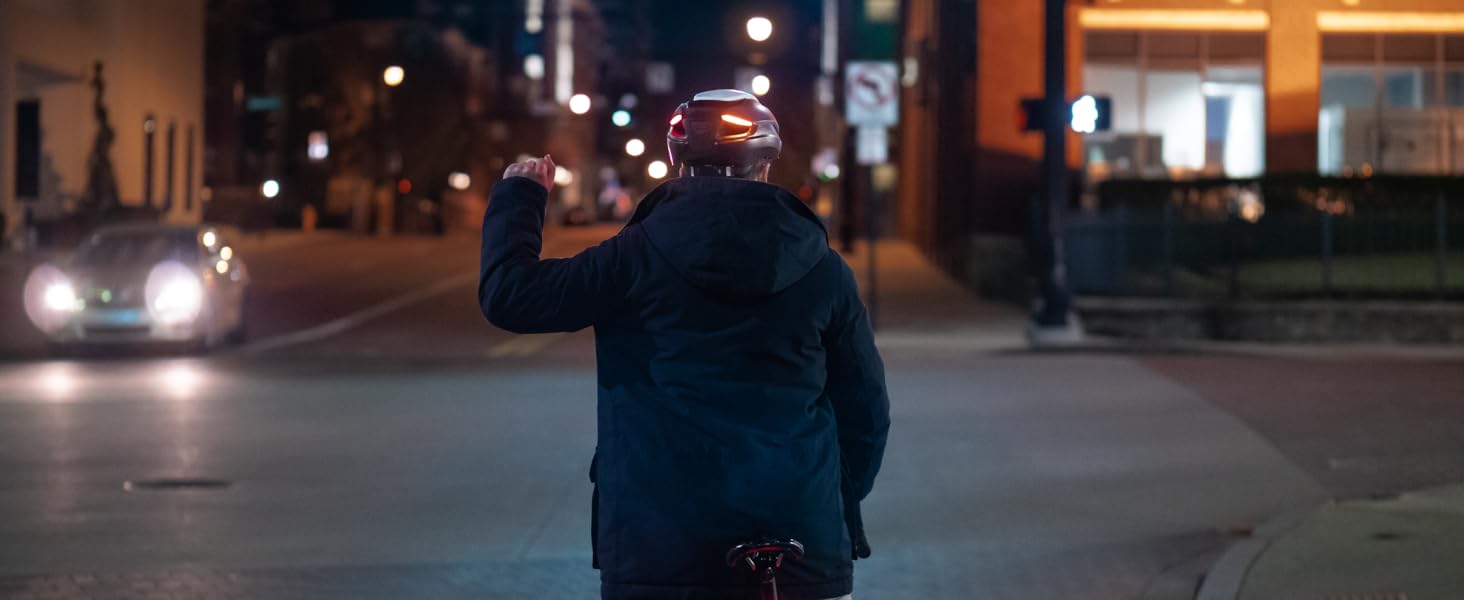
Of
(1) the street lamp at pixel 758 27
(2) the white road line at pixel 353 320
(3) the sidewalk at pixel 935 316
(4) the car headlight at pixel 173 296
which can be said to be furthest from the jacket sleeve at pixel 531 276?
(1) the street lamp at pixel 758 27

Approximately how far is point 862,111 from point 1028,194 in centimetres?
868

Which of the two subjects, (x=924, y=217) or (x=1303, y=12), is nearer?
(x=1303, y=12)

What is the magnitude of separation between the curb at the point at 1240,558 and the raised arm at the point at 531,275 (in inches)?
188

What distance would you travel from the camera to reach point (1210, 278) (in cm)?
2422

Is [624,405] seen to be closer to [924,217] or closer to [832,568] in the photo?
[832,568]

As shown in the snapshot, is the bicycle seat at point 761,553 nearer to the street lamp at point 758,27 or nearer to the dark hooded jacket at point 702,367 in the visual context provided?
the dark hooded jacket at point 702,367

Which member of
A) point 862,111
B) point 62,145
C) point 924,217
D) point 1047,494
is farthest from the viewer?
point 62,145

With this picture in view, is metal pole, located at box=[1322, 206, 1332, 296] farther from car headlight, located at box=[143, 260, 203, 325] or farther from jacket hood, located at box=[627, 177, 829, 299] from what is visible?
jacket hood, located at box=[627, 177, 829, 299]

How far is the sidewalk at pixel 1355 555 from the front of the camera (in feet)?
26.2

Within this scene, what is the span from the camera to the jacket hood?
3682 mm

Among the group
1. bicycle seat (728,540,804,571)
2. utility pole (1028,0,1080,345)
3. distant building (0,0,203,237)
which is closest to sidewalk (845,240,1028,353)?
utility pole (1028,0,1080,345)

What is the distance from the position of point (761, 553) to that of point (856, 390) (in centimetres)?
52

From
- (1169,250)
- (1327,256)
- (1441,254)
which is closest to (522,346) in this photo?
(1169,250)

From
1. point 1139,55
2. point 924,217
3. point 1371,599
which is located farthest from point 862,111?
point 924,217
